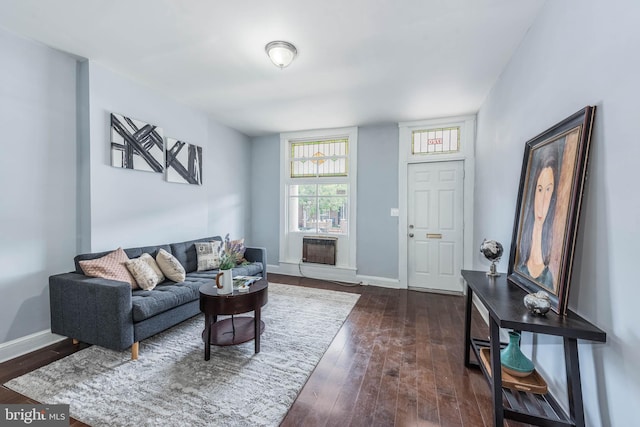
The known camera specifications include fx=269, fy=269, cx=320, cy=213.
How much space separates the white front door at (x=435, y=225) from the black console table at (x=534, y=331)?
2245mm

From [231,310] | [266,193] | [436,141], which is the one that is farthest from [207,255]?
[436,141]

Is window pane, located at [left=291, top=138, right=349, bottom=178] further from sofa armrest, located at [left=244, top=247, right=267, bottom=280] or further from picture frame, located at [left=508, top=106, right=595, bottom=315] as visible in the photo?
picture frame, located at [left=508, top=106, right=595, bottom=315]

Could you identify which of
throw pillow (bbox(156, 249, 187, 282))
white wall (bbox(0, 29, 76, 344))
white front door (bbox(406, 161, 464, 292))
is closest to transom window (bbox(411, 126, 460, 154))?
white front door (bbox(406, 161, 464, 292))

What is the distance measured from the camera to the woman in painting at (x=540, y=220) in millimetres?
1566

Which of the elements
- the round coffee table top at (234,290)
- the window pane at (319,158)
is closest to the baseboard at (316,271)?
the window pane at (319,158)

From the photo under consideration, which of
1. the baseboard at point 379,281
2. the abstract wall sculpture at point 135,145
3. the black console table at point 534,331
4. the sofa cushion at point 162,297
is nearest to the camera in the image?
the black console table at point 534,331

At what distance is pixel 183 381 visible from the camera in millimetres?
1913

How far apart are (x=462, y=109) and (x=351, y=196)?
202cm

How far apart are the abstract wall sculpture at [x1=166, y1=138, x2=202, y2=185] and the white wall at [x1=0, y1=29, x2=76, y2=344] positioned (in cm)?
97

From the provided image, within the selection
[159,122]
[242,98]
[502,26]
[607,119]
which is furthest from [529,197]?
[159,122]

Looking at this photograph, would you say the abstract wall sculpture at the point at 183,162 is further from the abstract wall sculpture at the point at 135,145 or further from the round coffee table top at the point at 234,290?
the round coffee table top at the point at 234,290

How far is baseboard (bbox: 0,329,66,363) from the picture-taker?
2.17 metres

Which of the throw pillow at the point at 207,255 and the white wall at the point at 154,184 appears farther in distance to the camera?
the throw pillow at the point at 207,255

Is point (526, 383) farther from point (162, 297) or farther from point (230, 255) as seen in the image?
point (162, 297)
